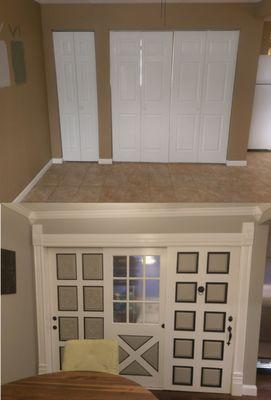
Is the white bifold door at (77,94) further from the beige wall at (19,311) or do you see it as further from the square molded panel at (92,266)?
the beige wall at (19,311)

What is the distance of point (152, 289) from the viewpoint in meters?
3.16

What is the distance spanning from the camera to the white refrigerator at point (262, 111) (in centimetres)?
477

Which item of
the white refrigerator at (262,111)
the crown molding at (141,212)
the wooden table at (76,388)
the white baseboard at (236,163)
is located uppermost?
the white refrigerator at (262,111)

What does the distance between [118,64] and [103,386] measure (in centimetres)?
292

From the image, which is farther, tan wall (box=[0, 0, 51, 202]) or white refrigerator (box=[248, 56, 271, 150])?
white refrigerator (box=[248, 56, 271, 150])

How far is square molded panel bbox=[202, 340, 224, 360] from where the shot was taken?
3.23m

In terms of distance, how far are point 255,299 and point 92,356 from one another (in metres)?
1.48

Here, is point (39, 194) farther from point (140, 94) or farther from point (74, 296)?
point (140, 94)

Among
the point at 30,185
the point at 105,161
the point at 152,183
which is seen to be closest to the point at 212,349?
the point at 152,183

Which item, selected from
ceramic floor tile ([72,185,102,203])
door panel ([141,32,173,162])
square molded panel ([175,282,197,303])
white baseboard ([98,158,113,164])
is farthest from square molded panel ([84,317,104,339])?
door panel ([141,32,173,162])

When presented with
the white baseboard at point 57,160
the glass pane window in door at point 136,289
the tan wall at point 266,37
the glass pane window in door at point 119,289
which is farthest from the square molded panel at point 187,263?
the tan wall at point 266,37

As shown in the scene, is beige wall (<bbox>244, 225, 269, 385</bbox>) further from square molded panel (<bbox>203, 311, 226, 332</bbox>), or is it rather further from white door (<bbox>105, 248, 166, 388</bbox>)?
white door (<bbox>105, 248, 166, 388</bbox>)

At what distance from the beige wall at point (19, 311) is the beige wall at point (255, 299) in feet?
6.15

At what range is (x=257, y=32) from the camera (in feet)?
11.3
